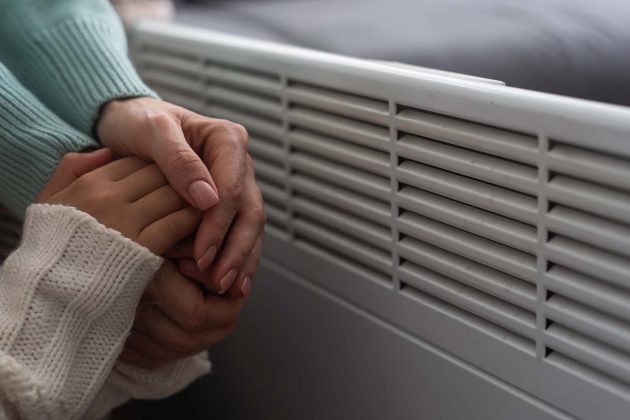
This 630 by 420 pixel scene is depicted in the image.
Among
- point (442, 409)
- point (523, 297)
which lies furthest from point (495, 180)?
point (442, 409)

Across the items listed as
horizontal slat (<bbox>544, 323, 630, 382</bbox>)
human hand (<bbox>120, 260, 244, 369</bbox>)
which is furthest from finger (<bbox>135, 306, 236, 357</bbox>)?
horizontal slat (<bbox>544, 323, 630, 382</bbox>)

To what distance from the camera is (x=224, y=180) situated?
1.92ft

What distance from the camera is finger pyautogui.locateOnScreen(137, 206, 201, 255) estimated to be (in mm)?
560

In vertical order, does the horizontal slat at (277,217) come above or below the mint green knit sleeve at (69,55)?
below

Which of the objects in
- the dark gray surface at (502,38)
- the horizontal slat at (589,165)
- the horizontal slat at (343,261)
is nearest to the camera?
the horizontal slat at (589,165)

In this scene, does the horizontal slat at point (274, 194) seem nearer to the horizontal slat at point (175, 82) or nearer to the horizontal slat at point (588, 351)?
the horizontal slat at point (175, 82)

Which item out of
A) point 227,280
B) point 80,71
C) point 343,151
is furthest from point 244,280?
point 80,71

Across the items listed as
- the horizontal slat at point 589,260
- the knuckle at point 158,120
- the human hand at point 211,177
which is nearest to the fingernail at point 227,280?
the human hand at point 211,177

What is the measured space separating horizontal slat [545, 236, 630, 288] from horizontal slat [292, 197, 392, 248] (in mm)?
154

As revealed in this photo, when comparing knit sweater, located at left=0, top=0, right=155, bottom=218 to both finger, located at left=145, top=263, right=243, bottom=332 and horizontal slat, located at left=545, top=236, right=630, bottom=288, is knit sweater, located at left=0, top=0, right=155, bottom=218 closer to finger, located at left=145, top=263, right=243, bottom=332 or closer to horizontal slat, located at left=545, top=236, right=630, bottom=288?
finger, located at left=145, top=263, right=243, bottom=332

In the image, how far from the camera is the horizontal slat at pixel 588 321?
0.47 meters

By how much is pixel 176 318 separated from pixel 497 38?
0.39 meters

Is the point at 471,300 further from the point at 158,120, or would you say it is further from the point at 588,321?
the point at 158,120

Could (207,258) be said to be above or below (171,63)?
below
